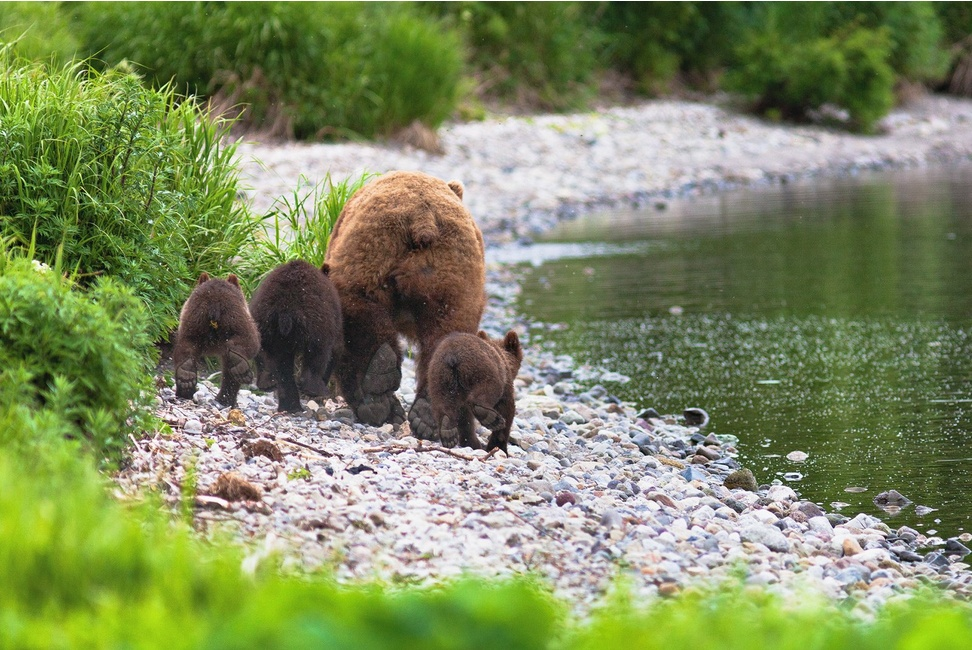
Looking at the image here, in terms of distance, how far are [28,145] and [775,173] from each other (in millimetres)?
18130

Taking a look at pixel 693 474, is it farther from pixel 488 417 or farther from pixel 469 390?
pixel 469 390

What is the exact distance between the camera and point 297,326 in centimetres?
627

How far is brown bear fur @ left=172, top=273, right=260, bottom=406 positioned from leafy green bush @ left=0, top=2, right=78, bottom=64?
661 cm

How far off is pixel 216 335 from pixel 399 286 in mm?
1002

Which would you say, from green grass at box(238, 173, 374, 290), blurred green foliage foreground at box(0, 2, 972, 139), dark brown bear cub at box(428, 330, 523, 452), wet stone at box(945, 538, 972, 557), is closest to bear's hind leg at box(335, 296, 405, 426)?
dark brown bear cub at box(428, 330, 523, 452)

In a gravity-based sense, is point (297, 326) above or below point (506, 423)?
above

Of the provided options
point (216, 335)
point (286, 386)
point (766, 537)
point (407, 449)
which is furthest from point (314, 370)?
point (766, 537)

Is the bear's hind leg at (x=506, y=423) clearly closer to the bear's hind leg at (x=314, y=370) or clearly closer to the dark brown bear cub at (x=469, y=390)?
the dark brown bear cub at (x=469, y=390)

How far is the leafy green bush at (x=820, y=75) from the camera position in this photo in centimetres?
2538

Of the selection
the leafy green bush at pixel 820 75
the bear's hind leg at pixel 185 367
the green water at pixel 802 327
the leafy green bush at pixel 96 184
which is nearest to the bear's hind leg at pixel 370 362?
the bear's hind leg at pixel 185 367

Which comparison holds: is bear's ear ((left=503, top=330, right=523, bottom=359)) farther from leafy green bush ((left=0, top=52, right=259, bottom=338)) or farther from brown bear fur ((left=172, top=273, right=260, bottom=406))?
leafy green bush ((left=0, top=52, right=259, bottom=338))

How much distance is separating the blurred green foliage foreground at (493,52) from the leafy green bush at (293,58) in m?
0.03

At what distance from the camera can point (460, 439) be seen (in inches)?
250

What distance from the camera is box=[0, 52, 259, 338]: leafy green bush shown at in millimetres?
6312
